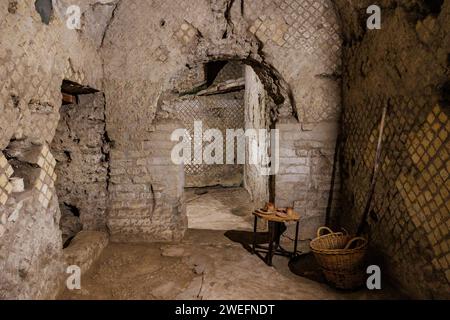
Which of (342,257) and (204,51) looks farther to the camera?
(204,51)

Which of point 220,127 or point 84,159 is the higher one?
point 220,127

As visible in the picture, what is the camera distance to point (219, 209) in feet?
25.0

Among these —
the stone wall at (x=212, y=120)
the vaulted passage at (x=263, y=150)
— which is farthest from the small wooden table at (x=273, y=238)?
the stone wall at (x=212, y=120)

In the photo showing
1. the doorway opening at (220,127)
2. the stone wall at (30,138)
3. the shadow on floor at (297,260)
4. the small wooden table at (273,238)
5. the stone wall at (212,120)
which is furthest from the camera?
the stone wall at (212,120)

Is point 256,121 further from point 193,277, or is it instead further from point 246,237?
point 193,277

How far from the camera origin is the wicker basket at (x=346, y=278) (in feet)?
11.6

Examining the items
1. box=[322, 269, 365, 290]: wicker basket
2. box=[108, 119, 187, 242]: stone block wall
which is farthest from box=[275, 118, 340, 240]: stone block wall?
box=[108, 119, 187, 242]: stone block wall

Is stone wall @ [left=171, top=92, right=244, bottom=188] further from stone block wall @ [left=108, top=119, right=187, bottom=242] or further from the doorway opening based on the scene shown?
stone block wall @ [left=108, top=119, right=187, bottom=242]

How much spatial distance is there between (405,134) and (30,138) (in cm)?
375

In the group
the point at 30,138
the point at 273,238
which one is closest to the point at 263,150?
the point at 273,238

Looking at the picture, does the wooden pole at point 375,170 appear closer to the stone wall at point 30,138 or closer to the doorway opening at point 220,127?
the stone wall at point 30,138

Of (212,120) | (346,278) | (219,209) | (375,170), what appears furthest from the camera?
(212,120)

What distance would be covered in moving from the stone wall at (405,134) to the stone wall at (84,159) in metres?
3.60

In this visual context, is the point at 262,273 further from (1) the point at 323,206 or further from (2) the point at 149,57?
(2) the point at 149,57
